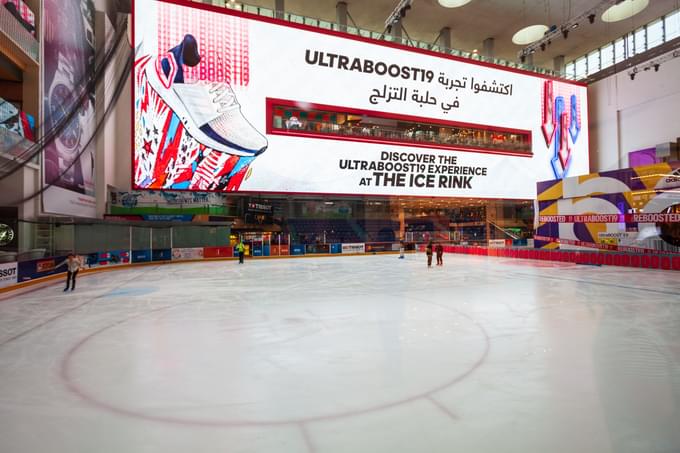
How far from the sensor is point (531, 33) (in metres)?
27.1

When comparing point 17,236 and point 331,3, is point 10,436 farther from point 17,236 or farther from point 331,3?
point 331,3

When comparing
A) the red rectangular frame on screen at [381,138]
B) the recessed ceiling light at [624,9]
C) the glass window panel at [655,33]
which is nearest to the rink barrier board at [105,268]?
the red rectangular frame on screen at [381,138]

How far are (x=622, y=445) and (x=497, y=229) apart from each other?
31643 mm

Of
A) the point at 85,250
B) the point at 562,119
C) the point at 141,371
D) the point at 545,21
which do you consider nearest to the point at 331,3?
the point at 545,21

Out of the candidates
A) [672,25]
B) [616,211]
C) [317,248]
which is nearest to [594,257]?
[616,211]

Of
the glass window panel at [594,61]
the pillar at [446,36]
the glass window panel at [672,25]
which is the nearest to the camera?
the glass window panel at [672,25]

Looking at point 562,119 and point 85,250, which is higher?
point 562,119

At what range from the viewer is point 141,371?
14.4ft

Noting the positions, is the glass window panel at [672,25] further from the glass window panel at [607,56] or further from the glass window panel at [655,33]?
the glass window panel at [607,56]

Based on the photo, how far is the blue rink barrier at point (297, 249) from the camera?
27047 mm

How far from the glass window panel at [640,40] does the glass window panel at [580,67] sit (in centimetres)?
505

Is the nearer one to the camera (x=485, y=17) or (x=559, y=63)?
(x=485, y=17)

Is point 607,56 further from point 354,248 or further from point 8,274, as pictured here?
point 8,274

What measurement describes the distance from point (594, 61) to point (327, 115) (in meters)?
28.0
